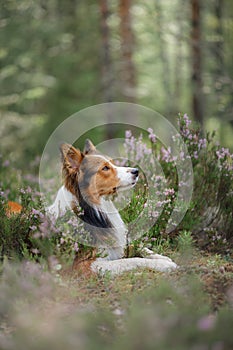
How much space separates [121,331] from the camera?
3252 mm

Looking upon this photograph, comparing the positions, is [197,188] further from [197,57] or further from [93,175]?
[197,57]

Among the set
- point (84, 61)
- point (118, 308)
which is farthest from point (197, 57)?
point (118, 308)

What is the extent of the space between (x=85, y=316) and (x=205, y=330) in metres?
0.69

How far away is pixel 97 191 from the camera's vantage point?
16.5ft

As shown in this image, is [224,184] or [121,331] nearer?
[121,331]

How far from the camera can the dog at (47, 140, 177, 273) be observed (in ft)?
16.2

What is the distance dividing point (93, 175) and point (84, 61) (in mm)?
13995

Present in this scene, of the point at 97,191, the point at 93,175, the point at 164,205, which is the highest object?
the point at 93,175

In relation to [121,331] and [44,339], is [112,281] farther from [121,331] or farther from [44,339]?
[44,339]

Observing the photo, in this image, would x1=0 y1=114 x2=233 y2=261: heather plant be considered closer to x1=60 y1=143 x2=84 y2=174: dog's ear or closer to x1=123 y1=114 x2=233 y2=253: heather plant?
x1=123 y1=114 x2=233 y2=253: heather plant

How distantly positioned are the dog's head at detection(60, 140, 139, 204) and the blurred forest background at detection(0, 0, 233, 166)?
7.04 metres

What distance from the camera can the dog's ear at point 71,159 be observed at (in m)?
4.91

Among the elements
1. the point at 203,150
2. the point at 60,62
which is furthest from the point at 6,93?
the point at 203,150

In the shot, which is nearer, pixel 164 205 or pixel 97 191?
pixel 97 191
